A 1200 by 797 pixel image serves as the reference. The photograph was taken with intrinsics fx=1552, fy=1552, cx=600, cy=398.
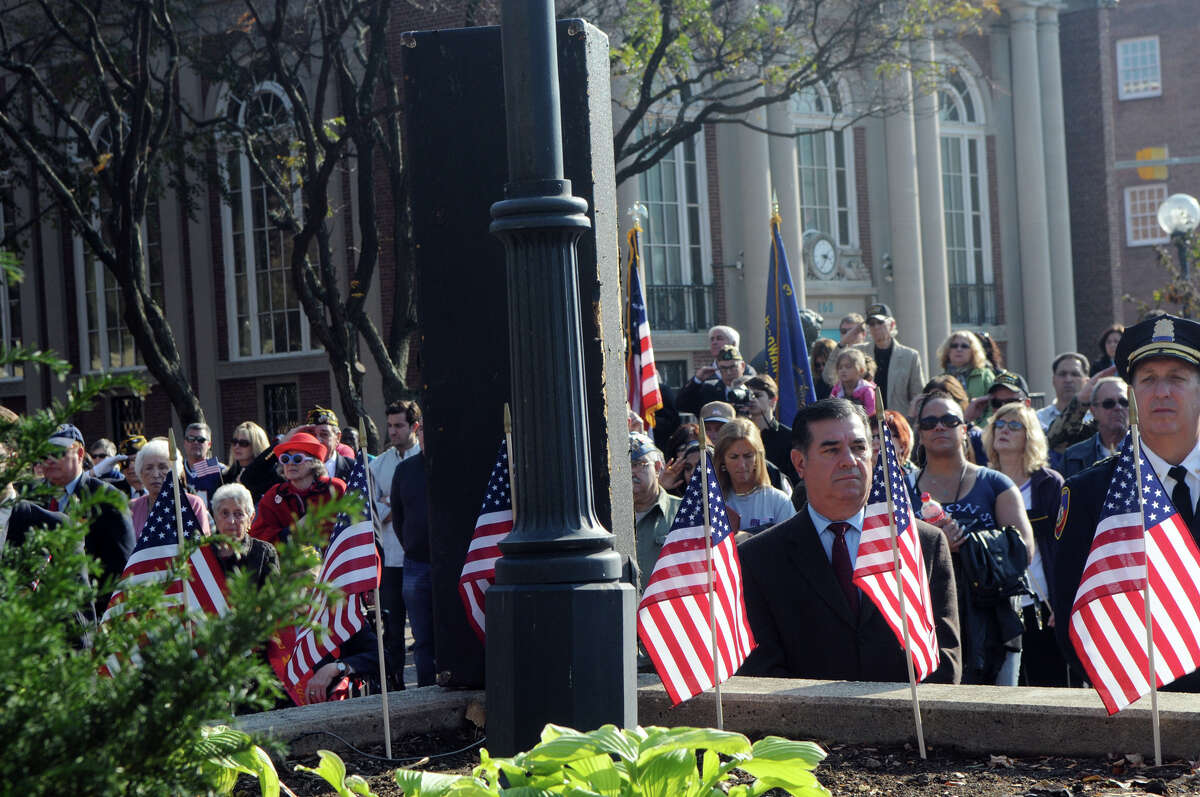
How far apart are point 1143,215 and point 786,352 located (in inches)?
1540

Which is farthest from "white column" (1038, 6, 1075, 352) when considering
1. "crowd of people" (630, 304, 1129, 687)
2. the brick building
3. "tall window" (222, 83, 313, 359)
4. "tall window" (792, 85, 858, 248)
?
"crowd of people" (630, 304, 1129, 687)

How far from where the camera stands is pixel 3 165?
1008 inches

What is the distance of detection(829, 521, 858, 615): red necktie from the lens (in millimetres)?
5504

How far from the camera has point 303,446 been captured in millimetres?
10195

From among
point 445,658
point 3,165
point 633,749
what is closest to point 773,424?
point 445,658

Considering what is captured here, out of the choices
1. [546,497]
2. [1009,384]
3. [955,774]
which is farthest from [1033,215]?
[546,497]

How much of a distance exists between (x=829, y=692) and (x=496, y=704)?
1117 millimetres

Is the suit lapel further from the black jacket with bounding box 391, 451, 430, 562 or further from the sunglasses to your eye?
the black jacket with bounding box 391, 451, 430, 562

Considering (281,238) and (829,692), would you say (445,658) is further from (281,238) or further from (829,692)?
(281,238)

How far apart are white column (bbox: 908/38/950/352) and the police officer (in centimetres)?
2884

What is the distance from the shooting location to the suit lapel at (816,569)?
543 cm

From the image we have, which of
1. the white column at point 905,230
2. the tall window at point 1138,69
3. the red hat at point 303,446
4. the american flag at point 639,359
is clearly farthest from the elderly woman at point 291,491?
the tall window at point 1138,69

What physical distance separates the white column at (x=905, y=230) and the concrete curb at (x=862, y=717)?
27847 millimetres

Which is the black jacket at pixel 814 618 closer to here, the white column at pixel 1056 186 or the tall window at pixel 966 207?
the tall window at pixel 966 207
